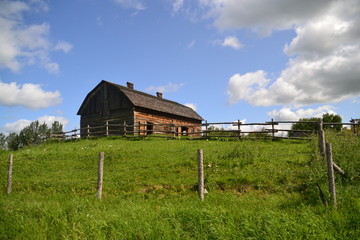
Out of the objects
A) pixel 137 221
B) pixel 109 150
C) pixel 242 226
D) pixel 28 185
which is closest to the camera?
pixel 242 226

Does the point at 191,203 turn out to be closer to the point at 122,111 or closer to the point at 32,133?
the point at 122,111

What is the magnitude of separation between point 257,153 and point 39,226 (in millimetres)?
8584

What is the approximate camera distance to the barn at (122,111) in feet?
83.0

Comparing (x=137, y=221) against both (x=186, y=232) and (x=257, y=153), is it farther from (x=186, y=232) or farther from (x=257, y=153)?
(x=257, y=153)

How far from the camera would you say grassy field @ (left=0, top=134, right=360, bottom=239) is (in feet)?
15.1

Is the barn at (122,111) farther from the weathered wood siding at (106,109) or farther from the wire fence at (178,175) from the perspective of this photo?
the wire fence at (178,175)

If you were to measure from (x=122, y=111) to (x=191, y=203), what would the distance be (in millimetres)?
21018

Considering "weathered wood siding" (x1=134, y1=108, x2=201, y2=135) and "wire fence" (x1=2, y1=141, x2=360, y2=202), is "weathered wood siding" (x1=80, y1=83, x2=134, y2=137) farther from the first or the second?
"wire fence" (x1=2, y1=141, x2=360, y2=202)

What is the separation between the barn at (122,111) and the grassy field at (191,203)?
13584 millimetres

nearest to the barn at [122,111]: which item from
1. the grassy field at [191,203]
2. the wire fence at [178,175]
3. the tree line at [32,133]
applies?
the wire fence at [178,175]

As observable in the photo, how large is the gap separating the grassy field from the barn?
44.6 feet

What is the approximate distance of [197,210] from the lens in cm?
522

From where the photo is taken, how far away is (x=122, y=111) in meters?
26.1

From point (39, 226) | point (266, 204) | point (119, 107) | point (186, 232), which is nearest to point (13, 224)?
point (39, 226)
